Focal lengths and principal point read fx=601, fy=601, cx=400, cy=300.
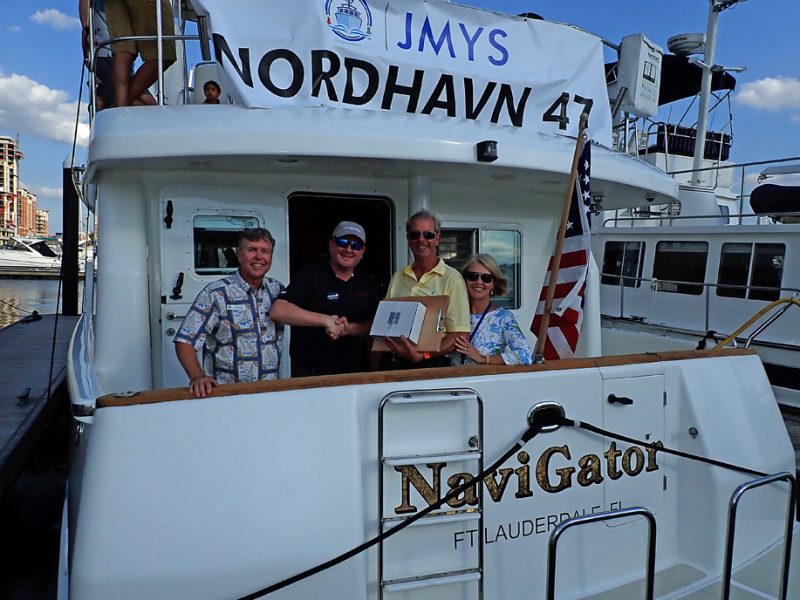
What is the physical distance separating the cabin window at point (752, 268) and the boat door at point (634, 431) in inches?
278

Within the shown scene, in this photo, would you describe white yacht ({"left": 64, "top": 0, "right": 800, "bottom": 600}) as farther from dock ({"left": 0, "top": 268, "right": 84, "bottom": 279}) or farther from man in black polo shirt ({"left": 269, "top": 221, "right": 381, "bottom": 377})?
dock ({"left": 0, "top": 268, "right": 84, "bottom": 279})

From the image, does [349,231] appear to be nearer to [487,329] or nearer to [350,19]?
[487,329]

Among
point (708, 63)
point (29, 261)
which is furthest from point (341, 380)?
point (29, 261)

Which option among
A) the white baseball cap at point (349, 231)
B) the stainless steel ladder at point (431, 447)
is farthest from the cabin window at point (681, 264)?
the stainless steel ladder at point (431, 447)

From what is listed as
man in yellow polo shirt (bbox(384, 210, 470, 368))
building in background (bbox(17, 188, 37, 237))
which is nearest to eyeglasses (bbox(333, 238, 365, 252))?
man in yellow polo shirt (bbox(384, 210, 470, 368))

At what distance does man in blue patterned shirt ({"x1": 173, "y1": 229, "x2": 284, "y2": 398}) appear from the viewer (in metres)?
2.55

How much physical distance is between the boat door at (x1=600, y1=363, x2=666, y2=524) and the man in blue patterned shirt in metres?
1.52

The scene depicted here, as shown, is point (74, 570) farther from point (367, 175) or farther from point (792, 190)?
point (792, 190)

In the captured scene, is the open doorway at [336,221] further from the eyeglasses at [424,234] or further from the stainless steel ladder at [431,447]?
the stainless steel ladder at [431,447]

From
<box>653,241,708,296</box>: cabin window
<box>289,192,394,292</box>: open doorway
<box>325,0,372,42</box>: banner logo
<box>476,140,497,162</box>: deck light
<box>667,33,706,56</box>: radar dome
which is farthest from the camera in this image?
<box>667,33,706,56</box>: radar dome

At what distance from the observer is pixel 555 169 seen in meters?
3.48

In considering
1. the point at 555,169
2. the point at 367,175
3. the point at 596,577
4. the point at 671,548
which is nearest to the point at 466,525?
the point at 596,577

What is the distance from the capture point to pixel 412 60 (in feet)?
11.6

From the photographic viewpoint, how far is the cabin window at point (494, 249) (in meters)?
4.47
